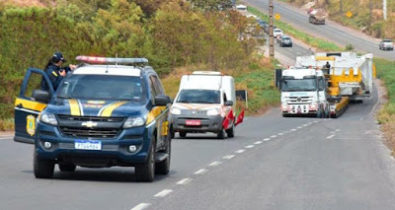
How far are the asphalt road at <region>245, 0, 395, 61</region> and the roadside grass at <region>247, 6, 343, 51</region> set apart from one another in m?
1.88

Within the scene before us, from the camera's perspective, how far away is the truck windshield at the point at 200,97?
3575 cm

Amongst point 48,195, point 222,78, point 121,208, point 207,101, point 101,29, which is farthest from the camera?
point 101,29

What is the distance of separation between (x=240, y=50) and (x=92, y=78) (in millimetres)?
75679

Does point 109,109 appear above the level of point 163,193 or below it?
above

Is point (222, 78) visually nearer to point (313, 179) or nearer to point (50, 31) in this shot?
point (313, 179)

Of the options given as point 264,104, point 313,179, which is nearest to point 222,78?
point 313,179

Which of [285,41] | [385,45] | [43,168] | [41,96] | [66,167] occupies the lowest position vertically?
[66,167]

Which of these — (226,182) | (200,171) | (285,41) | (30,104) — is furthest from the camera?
(285,41)

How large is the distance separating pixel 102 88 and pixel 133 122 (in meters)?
1.52

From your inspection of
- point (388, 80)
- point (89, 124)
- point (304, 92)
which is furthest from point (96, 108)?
point (388, 80)

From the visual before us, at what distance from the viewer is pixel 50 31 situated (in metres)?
73.4

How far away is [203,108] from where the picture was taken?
3488cm

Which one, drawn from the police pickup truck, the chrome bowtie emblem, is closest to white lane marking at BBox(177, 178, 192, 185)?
the police pickup truck

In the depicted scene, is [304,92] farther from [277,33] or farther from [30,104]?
[277,33]
